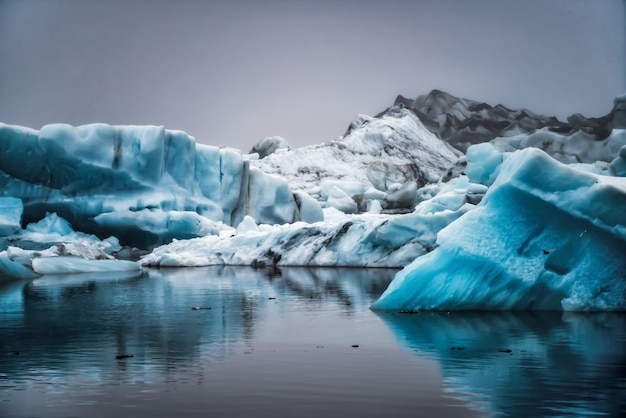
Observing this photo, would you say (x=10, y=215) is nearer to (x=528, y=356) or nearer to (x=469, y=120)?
(x=528, y=356)

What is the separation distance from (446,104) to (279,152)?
33.8m

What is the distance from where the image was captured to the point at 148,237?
36094 millimetres

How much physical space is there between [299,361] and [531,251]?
565 centimetres

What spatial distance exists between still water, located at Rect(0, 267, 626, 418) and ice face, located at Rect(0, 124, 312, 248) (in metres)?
20.0

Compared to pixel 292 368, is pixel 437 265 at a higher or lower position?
higher

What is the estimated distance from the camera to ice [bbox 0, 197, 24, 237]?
31234 millimetres

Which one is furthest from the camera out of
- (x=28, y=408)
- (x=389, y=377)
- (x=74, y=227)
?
(x=74, y=227)

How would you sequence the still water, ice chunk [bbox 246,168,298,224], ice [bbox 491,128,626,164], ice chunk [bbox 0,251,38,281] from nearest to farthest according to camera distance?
1. the still water
2. ice chunk [bbox 0,251,38,281]
3. ice chunk [bbox 246,168,298,224]
4. ice [bbox 491,128,626,164]

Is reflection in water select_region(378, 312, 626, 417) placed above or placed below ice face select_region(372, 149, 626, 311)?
below

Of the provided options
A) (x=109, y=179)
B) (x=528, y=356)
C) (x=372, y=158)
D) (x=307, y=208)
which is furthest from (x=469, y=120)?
(x=528, y=356)

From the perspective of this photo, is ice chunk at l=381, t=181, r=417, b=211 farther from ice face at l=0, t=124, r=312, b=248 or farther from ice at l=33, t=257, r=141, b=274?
ice at l=33, t=257, r=141, b=274

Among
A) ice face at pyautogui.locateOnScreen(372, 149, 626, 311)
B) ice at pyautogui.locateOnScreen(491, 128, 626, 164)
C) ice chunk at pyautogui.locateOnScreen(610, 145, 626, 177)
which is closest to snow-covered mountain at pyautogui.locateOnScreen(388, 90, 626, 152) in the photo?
ice at pyautogui.locateOnScreen(491, 128, 626, 164)

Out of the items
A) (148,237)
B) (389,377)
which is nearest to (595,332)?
(389,377)

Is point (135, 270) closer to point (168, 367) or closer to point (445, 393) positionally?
point (168, 367)
